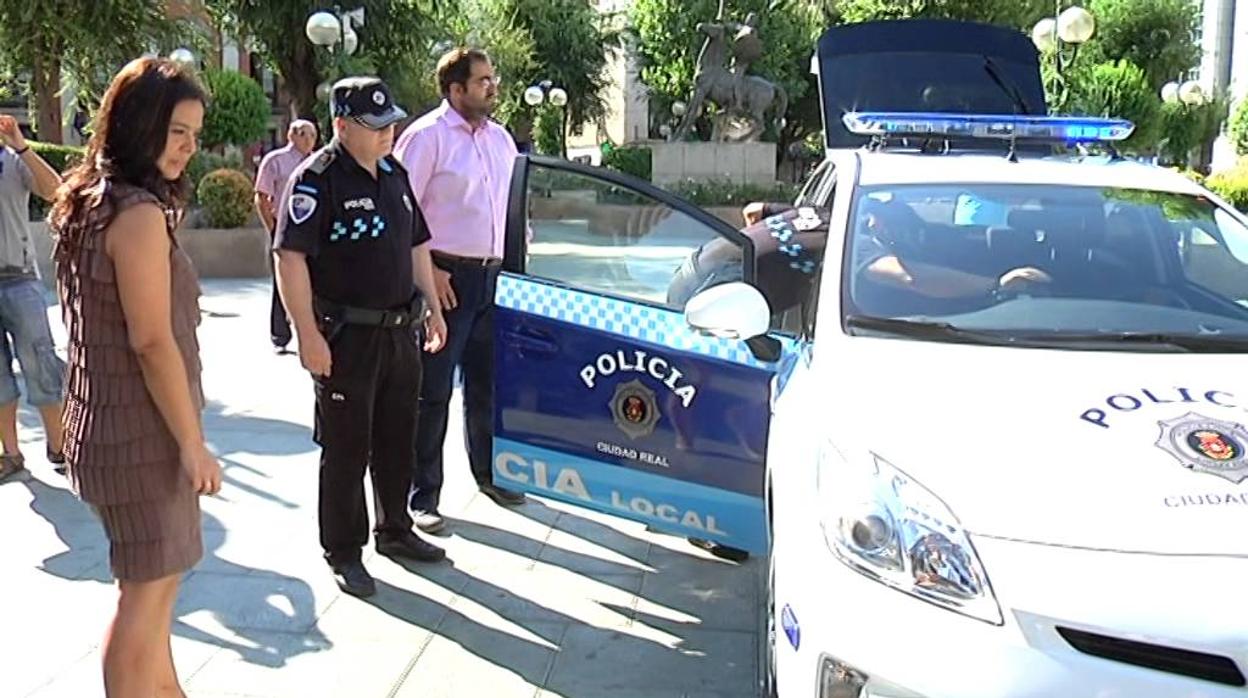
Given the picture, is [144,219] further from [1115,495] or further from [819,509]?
[1115,495]

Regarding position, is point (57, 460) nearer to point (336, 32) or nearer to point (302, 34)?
point (336, 32)

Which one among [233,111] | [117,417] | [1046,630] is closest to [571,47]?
[233,111]

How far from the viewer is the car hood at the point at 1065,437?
82.3 inches

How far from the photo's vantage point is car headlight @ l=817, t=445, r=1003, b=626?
2.08 meters

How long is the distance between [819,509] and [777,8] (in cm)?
3946

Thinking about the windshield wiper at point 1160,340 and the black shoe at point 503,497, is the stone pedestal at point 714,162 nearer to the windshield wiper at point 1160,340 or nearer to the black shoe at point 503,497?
the black shoe at point 503,497

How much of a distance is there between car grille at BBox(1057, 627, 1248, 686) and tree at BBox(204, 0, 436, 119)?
836 inches

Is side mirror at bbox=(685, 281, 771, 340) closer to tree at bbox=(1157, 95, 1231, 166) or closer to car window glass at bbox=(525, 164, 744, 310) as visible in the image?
car window glass at bbox=(525, 164, 744, 310)

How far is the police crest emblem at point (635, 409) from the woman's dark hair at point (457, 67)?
1.58 m

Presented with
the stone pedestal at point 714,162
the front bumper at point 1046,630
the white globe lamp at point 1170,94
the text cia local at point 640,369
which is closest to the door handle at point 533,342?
the text cia local at point 640,369

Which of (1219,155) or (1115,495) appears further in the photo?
(1219,155)

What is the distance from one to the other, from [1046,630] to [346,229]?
2586mm

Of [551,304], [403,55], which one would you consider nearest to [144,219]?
[551,304]

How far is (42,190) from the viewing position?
197 inches
